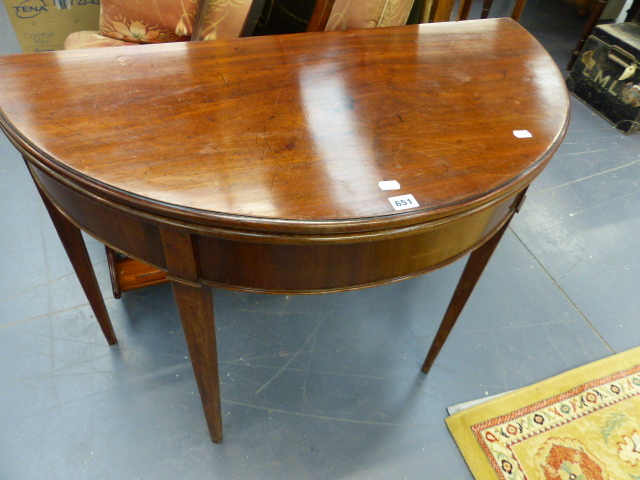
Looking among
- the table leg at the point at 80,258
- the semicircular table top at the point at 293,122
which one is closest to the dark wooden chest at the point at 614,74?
the semicircular table top at the point at 293,122

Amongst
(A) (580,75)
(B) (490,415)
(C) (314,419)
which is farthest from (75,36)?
(A) (580,75)

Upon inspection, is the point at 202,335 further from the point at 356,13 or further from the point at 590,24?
the point at 590,24

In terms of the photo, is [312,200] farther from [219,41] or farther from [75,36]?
[75,36]

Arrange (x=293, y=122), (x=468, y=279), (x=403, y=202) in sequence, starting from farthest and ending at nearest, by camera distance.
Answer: (x=468, y=279), (x=293, y=122), (x=403, y=202)

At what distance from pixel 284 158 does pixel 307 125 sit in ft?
0.31

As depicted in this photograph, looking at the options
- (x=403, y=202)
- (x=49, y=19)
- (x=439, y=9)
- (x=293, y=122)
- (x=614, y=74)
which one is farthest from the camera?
(x=614, y=74)

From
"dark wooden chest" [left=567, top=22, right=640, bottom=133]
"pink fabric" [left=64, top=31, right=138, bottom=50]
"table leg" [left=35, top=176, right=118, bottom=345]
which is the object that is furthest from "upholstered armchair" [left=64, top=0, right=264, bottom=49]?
"dark wooden chest" [left=567, top=22, right=640, bottom=133]

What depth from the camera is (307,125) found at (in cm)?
72

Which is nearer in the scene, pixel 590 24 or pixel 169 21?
pixel 169 21

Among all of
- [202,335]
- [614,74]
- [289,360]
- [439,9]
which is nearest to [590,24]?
[614,74]

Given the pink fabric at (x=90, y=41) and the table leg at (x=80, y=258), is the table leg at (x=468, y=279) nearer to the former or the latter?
the table leg at (x=80, y=258)

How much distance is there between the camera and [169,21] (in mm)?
1223

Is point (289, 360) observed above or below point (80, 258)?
below

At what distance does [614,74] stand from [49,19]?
2.23 m
